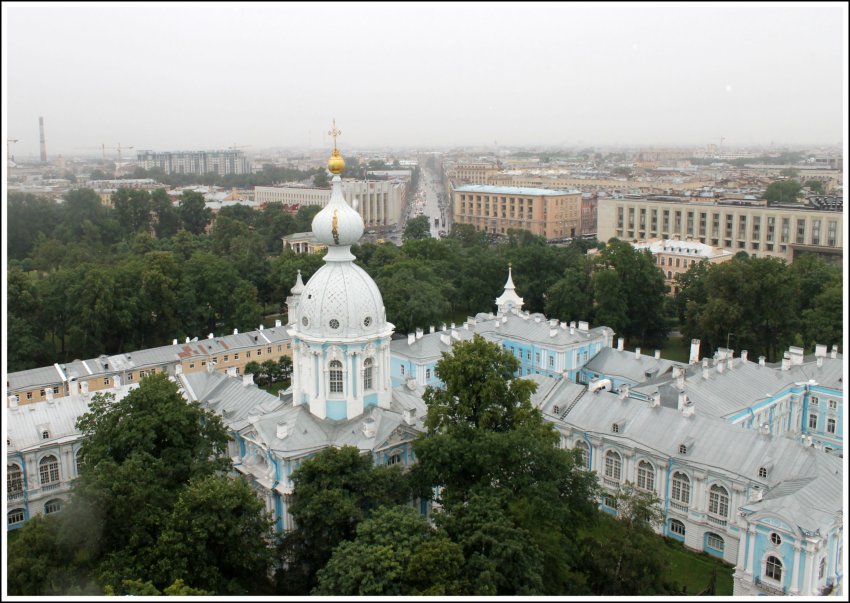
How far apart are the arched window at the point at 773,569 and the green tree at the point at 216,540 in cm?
1112

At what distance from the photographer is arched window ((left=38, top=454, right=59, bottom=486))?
838 inches

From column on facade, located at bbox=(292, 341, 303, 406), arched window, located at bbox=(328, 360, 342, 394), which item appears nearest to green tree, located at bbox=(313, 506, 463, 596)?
arched window, located at bbox=(328, 360, 342, 394)

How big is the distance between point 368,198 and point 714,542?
69.5 metres

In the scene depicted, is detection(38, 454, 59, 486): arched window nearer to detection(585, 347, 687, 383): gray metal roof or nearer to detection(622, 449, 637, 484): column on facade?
detection(622, 449, 637, 484): column on facade

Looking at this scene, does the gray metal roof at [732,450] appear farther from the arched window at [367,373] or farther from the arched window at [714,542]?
the arched window at [367,373]

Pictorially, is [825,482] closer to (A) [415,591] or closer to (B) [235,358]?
(A) [415,591]

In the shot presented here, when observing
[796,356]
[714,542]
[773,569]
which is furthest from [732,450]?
[796,356]

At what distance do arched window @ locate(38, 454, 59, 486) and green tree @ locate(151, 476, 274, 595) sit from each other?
8.17 m

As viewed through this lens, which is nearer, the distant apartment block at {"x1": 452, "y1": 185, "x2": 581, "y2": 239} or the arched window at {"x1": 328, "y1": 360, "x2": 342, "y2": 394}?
the arched window at {"x1": 328, "y1": 360, "x2": 342, "y2": 394}

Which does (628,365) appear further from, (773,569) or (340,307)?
(340,307)

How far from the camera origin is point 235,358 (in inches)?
1364

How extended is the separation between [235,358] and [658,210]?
46.0 meters

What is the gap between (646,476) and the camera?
2138 centimetres

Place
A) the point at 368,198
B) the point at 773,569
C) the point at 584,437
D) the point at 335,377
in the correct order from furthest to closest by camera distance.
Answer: the point at 368,198, the point at 584,437, the point at 335,377, the point at 773,569
